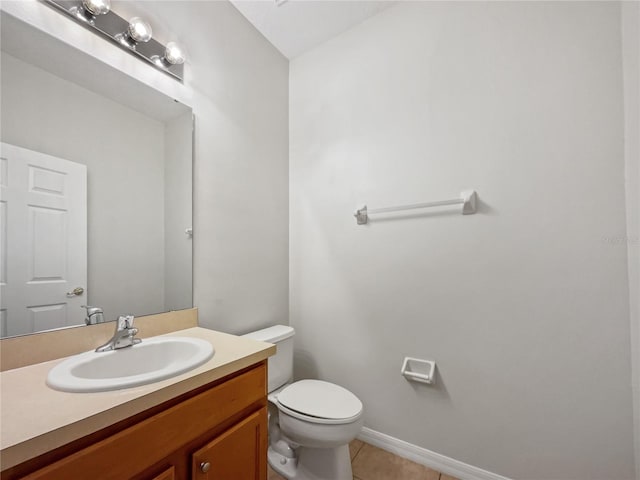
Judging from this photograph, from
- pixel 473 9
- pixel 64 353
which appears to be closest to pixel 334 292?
pixel 64 353

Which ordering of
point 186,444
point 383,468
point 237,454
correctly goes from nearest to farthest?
point 186,444
point 237,454
point 383,468

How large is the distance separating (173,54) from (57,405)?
4.60ft

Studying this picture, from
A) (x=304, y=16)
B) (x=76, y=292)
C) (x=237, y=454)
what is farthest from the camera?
(x=304, y=16)

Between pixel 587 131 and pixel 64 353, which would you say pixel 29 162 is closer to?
pixel 64 353

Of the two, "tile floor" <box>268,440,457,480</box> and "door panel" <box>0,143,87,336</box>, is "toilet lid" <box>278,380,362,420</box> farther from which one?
"door panel" <box>0,143,87,336</box>

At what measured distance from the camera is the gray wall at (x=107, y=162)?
0.91 meters

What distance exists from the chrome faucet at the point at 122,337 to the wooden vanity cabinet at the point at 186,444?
0.40m

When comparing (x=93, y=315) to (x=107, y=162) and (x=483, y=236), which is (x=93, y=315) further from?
(x=483, y=236)

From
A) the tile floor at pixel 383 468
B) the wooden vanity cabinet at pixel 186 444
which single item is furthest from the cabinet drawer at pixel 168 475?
the tile floor at pixel 383 468

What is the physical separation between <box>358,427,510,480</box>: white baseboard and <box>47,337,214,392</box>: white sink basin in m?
1.25

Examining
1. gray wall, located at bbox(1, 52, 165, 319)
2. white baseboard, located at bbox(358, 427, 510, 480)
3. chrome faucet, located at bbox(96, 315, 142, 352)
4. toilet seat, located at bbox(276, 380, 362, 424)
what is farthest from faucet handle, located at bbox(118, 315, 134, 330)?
white baseboard, located at bbox(358, 427, 510, 480)

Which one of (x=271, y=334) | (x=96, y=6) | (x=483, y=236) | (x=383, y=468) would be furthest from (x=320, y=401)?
(x=96, y=6)

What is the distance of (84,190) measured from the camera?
1038 mm

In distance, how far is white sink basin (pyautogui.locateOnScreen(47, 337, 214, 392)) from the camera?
Answer: 2.31 feet
